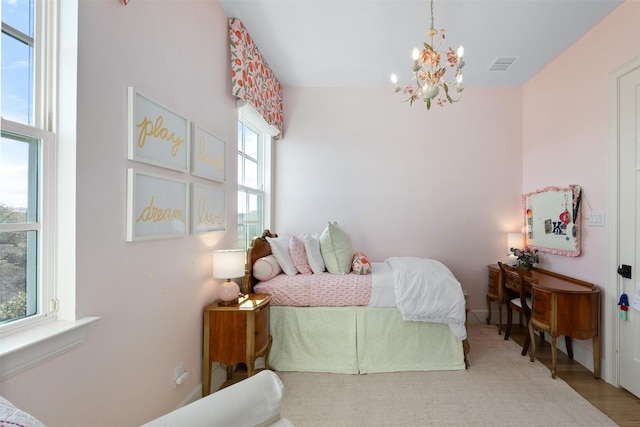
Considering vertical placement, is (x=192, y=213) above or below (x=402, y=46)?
below

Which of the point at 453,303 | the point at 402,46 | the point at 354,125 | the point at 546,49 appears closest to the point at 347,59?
the point at 402,46

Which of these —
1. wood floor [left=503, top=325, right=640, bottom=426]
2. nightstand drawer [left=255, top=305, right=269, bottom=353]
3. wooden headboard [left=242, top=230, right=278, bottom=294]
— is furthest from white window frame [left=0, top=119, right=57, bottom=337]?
wood floor [left=503, top=325, right=640, bottom=426]

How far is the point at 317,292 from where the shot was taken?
8.43 feet

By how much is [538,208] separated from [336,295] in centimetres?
250

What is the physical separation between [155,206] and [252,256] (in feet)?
3.75

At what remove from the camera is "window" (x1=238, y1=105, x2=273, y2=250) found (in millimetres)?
2994

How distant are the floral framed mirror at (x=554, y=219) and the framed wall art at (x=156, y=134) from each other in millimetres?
3264

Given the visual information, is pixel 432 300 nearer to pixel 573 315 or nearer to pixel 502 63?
pixel 573 315

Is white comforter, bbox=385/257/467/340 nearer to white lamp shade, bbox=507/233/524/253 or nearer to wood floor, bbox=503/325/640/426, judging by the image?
wood floor, bbox=503/325/640/426

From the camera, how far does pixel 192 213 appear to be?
75.6 inches

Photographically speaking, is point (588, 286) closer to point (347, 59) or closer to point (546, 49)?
point (546, 49)

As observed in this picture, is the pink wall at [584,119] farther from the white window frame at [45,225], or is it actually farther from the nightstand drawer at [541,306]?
the white window frame at [45,225]

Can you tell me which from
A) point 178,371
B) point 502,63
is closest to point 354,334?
point 178,371

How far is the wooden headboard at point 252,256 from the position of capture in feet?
8.30
